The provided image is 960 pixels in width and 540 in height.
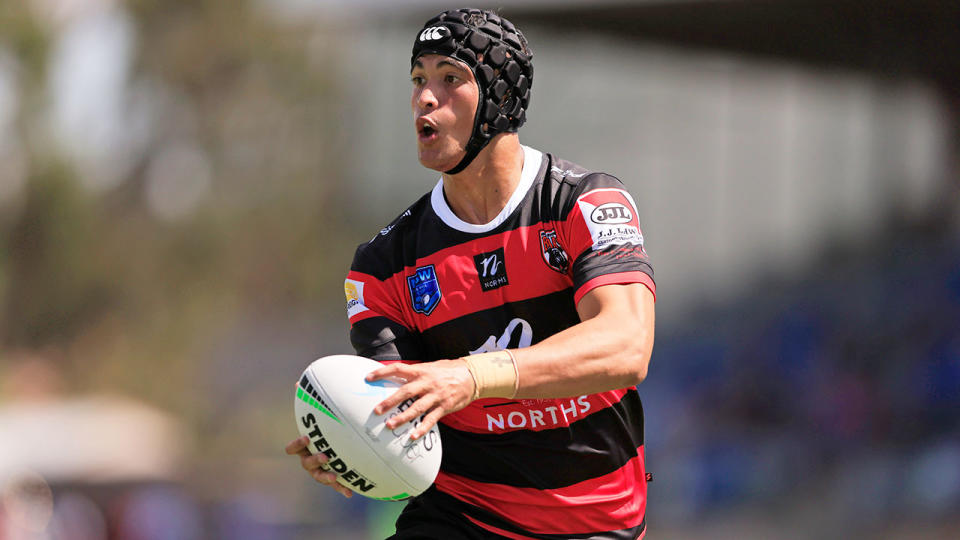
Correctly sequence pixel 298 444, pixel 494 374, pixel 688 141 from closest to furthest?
pixel 494 374, pixel 298 444, pixel 688 141

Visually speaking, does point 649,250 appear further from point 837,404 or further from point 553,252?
point 553,252

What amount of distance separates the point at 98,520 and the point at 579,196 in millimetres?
16533

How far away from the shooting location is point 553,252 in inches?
182

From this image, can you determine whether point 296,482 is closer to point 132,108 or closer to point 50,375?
point 50,375

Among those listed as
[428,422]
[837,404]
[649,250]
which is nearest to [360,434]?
[428,422]

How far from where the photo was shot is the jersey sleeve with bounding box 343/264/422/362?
187 inches

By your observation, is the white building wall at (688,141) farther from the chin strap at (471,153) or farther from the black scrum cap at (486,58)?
Answer: the chin strap at (471,153)

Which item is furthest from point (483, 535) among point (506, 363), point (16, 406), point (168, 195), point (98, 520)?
point (168, 195)

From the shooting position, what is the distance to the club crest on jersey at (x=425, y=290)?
476 cm

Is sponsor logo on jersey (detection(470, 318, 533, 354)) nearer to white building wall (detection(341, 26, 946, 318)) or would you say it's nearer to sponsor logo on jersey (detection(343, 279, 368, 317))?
sponsor logo on jersey (detection(343, 279, 368, 317))

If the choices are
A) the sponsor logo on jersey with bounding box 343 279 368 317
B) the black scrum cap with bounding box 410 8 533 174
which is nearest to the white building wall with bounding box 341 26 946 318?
the black scrum cap with bounding box 410 8 533 174

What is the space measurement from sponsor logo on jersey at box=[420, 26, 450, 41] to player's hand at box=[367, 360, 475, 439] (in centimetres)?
149

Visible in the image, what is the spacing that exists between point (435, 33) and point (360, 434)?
64.8 inches

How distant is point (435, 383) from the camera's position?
3.74 metres
